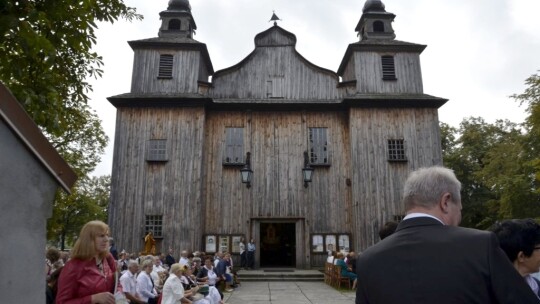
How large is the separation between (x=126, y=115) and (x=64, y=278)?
17.9 metres

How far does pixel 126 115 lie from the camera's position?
67.3ft

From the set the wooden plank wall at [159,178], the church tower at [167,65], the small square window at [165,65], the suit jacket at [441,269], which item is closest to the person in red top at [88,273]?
the suit jacket at [441,269]

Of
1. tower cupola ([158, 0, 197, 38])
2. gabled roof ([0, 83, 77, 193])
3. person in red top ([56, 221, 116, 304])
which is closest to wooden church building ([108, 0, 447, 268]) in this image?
tower cupola ([158, 0, 197, 38])

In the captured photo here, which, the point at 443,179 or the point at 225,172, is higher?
the point at 225,172

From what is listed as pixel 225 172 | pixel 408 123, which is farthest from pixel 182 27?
pixel 408 123

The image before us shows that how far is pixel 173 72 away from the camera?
21.3 m

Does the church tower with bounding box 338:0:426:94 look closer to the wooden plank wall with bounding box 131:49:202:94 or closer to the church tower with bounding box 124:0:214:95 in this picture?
the church tower with bounding box 124:0:214:95

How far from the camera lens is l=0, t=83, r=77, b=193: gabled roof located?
2.75 m

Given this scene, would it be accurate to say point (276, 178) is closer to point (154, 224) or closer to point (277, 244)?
point (277, 244)

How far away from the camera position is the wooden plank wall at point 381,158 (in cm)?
1952

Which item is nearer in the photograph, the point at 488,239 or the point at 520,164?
the point at 488,239

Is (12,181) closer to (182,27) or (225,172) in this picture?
(225,172)

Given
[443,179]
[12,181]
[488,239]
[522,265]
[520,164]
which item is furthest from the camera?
[520,164]

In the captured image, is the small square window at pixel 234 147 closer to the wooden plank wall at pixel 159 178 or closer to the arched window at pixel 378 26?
the wooden plank wall at pixel 159 178
